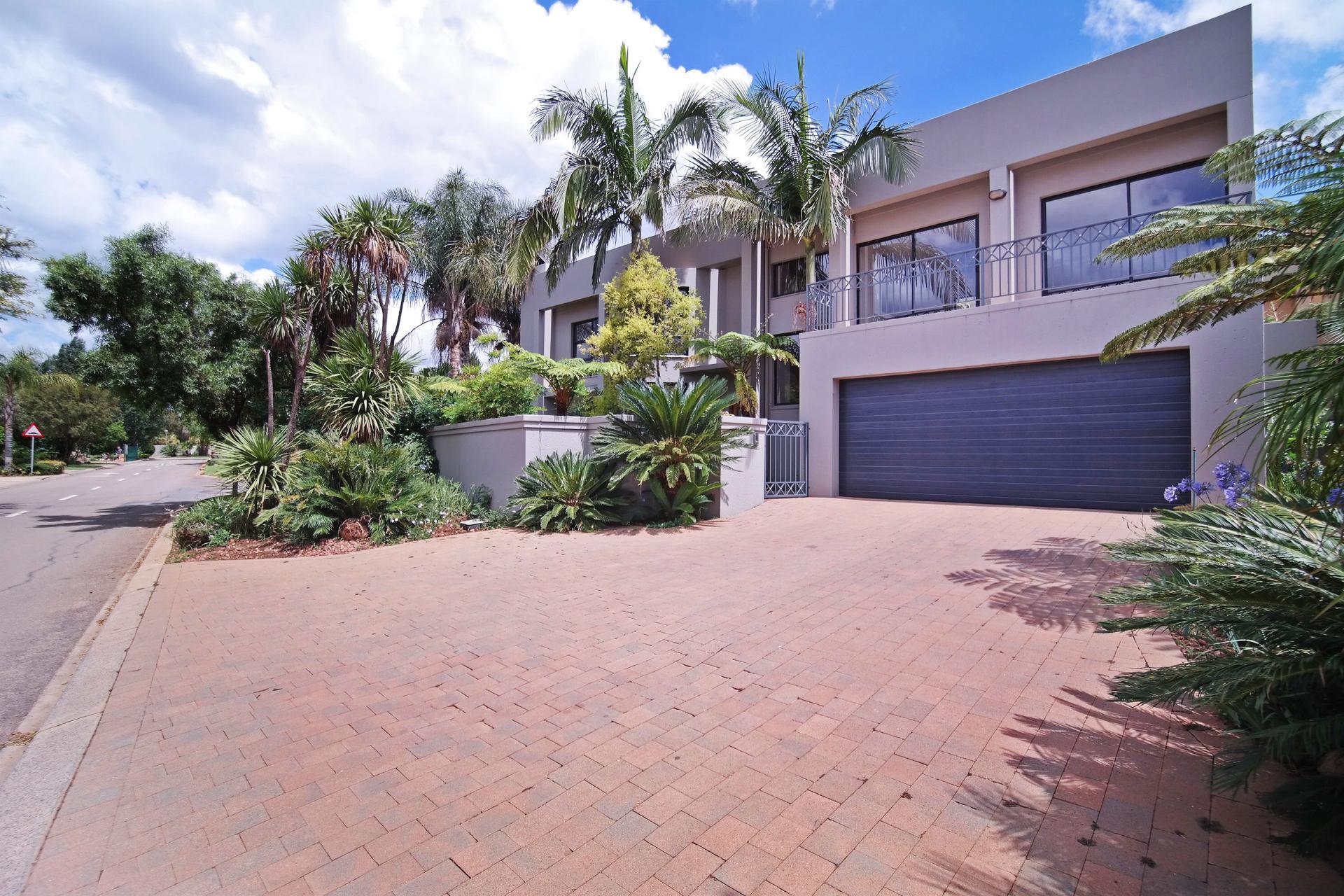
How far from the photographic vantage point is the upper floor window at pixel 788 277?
17.9 m

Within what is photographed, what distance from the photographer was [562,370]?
1139 cm

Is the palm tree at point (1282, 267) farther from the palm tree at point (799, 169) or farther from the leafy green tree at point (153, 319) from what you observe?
A: the leafy green tree at point (153, 319)

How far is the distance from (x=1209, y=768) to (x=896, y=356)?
1038cm

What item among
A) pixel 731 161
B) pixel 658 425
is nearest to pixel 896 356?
pixel 658 425

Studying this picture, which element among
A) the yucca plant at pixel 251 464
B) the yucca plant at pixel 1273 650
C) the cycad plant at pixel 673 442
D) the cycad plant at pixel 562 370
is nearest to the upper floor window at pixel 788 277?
the cycad plant at pixel 562 370

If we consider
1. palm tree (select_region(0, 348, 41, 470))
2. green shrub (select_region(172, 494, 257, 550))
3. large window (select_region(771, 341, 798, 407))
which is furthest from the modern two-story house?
palm tree (select_region(0, 348, 41, 470))

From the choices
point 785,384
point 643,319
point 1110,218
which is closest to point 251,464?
point 643,319

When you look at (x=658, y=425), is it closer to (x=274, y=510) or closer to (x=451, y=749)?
(x=274, y=510)

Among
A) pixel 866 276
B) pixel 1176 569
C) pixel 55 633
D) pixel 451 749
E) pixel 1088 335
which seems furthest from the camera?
pixel 866 276

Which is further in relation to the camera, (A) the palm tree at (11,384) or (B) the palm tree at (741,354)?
(A) the palm tree at (11,384)

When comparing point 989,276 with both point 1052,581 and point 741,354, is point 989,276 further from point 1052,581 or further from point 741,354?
point 1052,581

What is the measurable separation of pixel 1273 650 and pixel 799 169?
14369 millimetres

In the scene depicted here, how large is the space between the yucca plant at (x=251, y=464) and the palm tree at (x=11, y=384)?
3656 cm

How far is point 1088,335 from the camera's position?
10.4m
